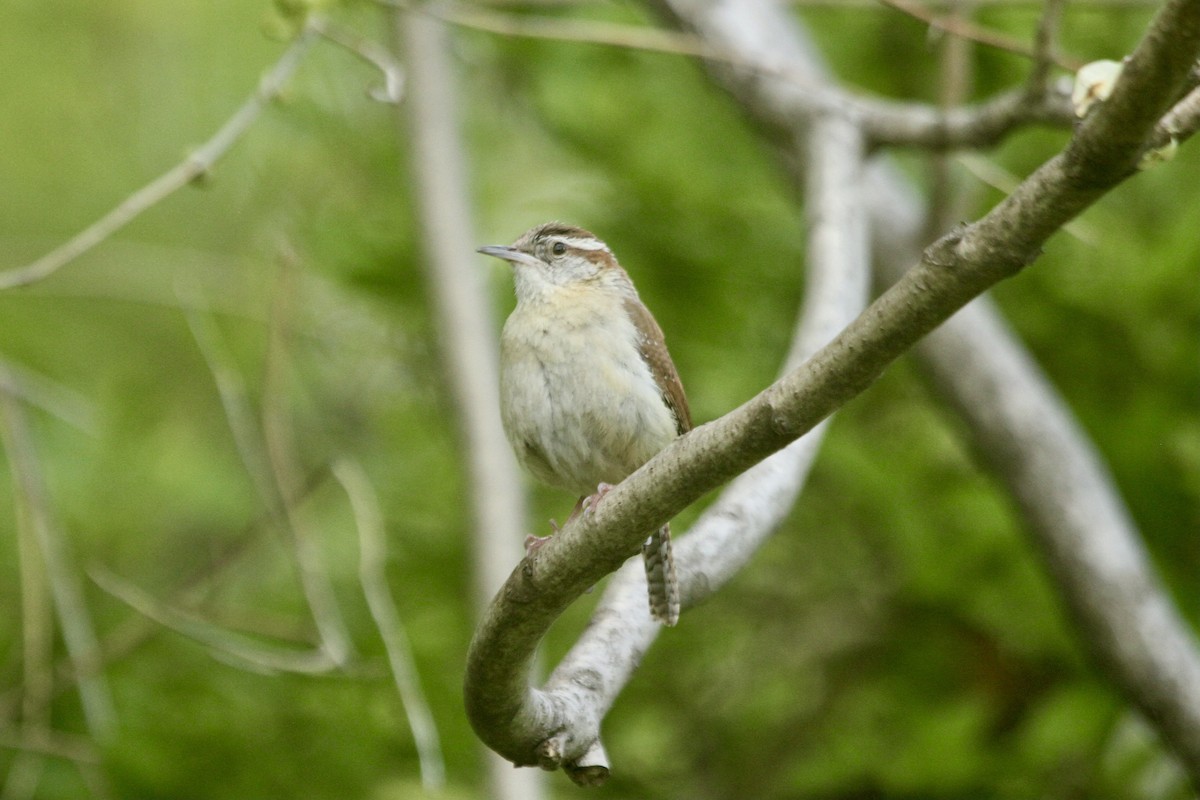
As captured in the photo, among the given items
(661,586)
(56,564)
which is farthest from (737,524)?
(56,564)

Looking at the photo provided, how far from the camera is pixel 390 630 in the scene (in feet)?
12.3

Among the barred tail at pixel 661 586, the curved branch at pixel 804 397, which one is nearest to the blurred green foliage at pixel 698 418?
the barred tail at pixel 661 586

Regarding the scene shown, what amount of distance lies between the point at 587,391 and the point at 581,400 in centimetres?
3

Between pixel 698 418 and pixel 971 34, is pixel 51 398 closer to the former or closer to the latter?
pixel 698 418

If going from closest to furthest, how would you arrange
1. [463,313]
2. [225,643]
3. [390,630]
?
[390,630]
[225,643]
[463,313]

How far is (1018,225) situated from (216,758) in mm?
3025

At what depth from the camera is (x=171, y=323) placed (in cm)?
623

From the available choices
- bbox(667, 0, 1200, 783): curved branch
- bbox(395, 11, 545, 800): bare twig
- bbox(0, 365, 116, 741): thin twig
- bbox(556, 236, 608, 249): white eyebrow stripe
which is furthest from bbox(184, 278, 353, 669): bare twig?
bbox(667, 0, 1200, 783): curved branch

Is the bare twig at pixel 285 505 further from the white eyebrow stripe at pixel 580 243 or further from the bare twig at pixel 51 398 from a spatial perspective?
the white eyebrow stripe at pixel 580 243

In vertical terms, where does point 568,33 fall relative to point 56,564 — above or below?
above

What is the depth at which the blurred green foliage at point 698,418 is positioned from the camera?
3.95 m

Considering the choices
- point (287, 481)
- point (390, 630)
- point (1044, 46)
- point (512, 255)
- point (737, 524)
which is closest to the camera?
point (737, 524)

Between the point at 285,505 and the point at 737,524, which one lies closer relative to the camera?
the point at 737,524

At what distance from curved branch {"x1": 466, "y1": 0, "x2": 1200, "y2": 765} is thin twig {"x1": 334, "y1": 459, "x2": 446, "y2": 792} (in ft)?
4.57
